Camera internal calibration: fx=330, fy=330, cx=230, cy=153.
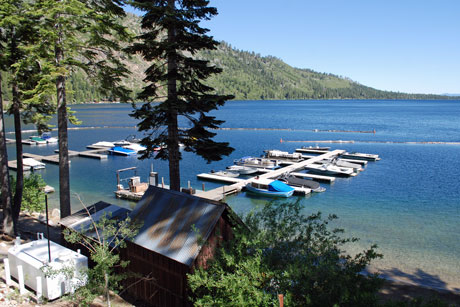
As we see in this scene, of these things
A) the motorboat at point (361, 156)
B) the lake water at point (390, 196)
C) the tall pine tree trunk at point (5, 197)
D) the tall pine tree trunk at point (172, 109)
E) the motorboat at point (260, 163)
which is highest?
the tall pine tree trunk at point (172, 109)

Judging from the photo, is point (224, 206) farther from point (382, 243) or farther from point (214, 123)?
point (382, 243)

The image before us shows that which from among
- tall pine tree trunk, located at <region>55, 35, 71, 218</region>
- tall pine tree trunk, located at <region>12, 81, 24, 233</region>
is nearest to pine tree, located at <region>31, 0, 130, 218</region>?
tall pine tree trunk, located at <region>55, 35, 71, 218</region>

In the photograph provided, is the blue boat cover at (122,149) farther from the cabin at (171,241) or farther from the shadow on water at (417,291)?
the shadow on water at (417,291)

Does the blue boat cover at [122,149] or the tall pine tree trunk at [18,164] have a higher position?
the tall pine tree trunk at [18,164]

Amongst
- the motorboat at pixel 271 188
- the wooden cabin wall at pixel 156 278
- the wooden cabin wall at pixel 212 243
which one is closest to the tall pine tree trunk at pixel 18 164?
the wooden cabin wall at pixel 156 278

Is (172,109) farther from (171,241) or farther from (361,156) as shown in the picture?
(361,156)

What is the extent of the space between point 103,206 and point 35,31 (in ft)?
27.6

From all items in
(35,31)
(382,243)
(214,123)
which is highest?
(35,31)

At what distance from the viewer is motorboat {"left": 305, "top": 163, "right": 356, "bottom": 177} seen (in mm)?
38125

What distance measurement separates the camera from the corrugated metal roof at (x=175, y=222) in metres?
9.75

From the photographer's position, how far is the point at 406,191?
31.7 m

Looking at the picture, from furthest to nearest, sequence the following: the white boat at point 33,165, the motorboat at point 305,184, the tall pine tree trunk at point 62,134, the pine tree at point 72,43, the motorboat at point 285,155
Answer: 1. the motorboat at point 285,155
2. the white boat at point 33,165
3. the motorboat at point 305,184
4. the tall pine tree trunk at point 62,134
5. the pine tree at point 72,43

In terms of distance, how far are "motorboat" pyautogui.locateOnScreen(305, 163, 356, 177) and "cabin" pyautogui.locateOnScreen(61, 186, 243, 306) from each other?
30.0m

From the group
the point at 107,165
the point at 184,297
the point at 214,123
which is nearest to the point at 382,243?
the point at 214,123
